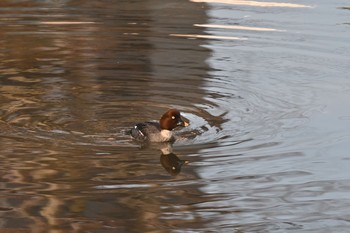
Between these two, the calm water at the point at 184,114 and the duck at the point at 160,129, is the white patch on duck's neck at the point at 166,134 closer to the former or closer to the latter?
the duck at the point at 160,129

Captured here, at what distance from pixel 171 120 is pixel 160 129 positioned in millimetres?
160

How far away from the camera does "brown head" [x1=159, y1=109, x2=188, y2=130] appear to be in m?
12.5

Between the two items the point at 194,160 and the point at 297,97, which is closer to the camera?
the point at 194,160

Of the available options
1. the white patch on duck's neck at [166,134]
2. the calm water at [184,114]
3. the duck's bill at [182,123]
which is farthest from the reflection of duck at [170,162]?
the duck's bill at [182,123]

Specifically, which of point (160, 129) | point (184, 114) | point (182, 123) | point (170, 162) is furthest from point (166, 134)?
point (184, 114)

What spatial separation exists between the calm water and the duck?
11 centimetres

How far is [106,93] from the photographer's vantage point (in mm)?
14578

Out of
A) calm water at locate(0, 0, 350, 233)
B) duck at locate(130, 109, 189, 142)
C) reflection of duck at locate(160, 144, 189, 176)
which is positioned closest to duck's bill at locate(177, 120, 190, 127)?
duck at locate(130, 109, 189, 142)

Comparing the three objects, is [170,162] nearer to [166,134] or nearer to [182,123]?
[166,134]

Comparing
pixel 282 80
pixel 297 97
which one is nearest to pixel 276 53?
pixel 282 80

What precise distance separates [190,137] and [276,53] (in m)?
4.81

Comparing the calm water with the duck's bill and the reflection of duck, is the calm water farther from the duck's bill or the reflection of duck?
the duck's bill

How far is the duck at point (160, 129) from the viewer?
1238 centimetres

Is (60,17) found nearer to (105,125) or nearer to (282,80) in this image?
(282,80)
